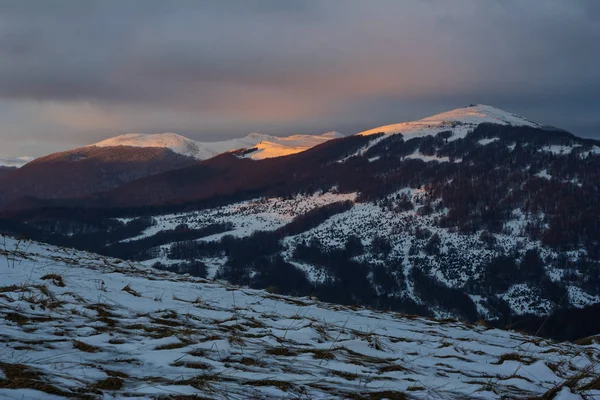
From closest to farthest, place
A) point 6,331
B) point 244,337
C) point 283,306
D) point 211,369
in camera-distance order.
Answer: point 211,369 → point 6,331 → point 244,337 → point 283,306

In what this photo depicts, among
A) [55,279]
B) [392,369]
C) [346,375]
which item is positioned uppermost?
[55,279]

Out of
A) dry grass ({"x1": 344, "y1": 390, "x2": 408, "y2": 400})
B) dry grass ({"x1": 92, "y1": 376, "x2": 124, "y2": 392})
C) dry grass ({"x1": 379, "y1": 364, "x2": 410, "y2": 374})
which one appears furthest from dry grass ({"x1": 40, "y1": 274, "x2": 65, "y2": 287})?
dry grass ({"x1": 344, "y1": 390, "x2": 408, "y2": 400})

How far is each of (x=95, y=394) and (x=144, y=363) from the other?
1.32m

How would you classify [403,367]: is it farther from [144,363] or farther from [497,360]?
[144,363]

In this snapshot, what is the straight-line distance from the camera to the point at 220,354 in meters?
6.69

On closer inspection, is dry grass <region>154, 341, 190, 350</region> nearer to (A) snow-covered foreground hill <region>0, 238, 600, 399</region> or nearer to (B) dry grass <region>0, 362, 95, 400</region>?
(A) snow-covered foreground hill <region>0, 238, 600, 399</region>

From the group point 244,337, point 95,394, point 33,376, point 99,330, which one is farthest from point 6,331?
point 244,337

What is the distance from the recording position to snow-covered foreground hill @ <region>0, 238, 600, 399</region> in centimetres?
522

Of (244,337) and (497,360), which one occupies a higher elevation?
(244,337)

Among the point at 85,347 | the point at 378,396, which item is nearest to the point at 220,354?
the point at 85,347

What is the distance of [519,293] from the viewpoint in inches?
7756

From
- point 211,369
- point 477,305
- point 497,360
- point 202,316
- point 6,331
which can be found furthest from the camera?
point 477,305

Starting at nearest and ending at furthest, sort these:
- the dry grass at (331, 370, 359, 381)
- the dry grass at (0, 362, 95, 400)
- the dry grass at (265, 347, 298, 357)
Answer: the dry grass at (0, 362, 95, 400)
the dry grass at (331, 370, 359, 381)
the dry grass at (265, 347, 298, 357)

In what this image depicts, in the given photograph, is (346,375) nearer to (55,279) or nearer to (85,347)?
(85,347)
